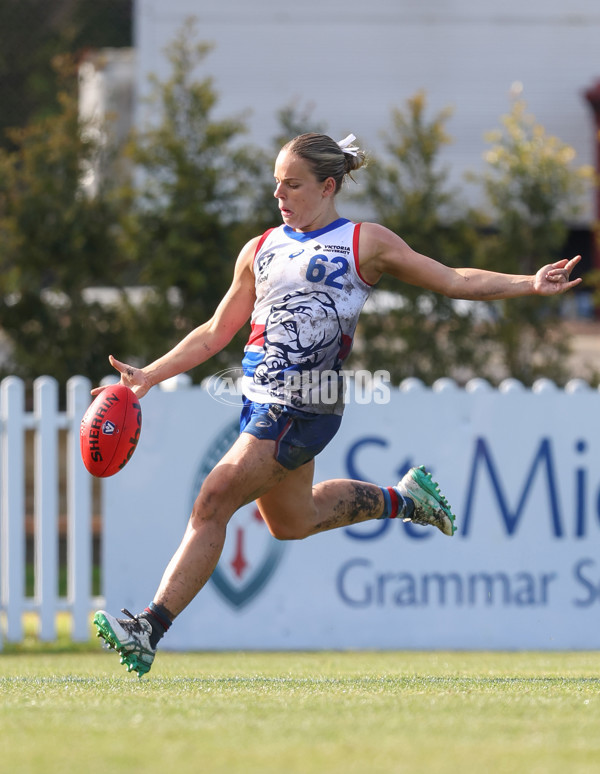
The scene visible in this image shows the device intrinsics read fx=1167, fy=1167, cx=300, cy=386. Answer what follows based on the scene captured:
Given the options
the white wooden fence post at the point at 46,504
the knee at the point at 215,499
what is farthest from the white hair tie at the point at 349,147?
the white wooden fence post at the point at 46,504

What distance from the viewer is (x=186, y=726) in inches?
116

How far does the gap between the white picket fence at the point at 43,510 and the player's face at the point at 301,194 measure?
11.3 feet

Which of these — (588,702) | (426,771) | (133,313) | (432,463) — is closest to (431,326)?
(133,313)

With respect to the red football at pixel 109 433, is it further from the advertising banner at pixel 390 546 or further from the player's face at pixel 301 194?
the advertising banner at pixel 390 546

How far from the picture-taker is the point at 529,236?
467 inches

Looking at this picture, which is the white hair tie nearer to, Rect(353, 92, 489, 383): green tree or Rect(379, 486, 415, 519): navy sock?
Rect(379, 486, 415, 519): navy sock

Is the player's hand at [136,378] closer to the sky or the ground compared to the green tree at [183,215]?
closer to the ground

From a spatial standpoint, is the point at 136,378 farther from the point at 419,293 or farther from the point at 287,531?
the point at 419,293

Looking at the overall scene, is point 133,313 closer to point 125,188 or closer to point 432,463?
point 125,188

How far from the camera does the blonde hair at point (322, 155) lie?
4.33 meters

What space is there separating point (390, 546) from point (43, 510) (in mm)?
2268

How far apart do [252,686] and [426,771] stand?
60.3 inches

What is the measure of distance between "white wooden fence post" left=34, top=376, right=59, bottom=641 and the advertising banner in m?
0.36

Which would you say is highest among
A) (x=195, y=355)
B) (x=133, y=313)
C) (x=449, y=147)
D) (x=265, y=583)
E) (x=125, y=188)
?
(x=449, y=147)
